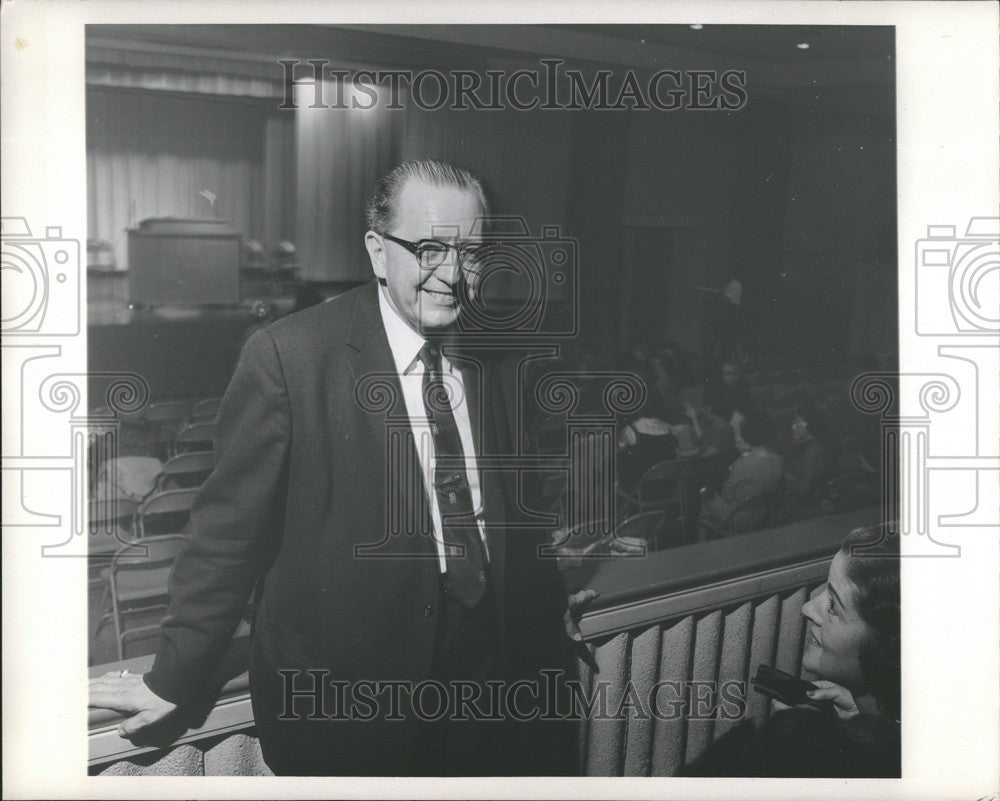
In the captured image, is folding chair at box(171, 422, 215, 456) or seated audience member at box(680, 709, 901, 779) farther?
seated audience member at box(680, 709, 901, 779)

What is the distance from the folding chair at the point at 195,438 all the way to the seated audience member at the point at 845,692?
1.57 metres

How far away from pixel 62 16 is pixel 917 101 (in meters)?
2.27

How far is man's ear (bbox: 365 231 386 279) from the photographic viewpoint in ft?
8.67

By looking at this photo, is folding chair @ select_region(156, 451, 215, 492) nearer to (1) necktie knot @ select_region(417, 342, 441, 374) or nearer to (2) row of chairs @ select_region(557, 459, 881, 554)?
(1) necktie knot @ select_region(417, 342, 441, 374)

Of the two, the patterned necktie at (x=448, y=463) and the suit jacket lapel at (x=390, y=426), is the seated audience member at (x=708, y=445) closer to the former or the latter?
the patterned necktie at (x=448, y=463)

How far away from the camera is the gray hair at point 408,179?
8.64 ft

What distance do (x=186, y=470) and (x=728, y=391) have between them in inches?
56.5

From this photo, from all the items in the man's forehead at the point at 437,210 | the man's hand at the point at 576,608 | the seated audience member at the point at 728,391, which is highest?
the man's forehead at the point at 437,210

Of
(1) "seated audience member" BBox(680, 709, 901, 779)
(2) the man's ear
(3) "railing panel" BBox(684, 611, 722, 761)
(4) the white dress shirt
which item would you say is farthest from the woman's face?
(2) the man's ear

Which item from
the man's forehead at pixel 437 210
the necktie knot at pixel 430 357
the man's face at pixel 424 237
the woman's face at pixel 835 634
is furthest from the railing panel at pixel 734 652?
the man's forehead at pixel 437 210

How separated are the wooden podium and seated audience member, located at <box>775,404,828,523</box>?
59.9 inches

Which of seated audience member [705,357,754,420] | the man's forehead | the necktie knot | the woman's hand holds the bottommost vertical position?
the woman's hand

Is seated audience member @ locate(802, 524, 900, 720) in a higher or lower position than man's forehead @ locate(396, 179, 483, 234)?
lower

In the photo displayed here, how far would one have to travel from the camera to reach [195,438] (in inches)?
104
